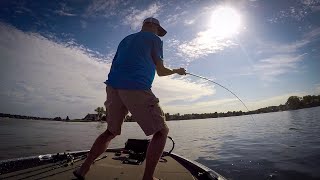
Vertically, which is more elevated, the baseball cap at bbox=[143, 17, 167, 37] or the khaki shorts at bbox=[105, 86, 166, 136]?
the baseball cap at bbox=[143, 17, 167, 37]

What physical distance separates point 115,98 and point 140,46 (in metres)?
0.84

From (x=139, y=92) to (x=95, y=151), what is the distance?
1.13 m

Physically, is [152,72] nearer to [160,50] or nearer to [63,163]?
[160,50]

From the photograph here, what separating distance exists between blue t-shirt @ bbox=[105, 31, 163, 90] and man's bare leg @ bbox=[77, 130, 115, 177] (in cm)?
79

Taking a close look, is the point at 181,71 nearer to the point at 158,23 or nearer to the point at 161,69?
the point at 161,69

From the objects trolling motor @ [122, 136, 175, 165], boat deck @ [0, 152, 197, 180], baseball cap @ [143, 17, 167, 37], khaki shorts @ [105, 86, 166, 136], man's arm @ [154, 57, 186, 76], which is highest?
baseball cap @ [143, 17, 167, 37]

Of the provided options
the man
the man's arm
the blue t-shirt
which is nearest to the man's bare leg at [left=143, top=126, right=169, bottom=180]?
the man

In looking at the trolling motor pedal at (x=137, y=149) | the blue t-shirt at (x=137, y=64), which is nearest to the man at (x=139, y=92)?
the blue t-shirt at (x=137, y=64)

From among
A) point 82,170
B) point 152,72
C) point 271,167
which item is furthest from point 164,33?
point 271,167

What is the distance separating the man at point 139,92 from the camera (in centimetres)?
320

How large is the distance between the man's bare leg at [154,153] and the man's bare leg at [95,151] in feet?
2.56

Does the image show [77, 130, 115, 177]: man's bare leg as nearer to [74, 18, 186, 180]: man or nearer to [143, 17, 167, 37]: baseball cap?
[74, 18, 186, 180]: man

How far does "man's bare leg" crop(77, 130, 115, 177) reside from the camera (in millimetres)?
3496

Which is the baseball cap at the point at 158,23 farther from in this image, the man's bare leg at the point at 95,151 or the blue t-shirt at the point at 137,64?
the man's bare leg at the point at 95,151
